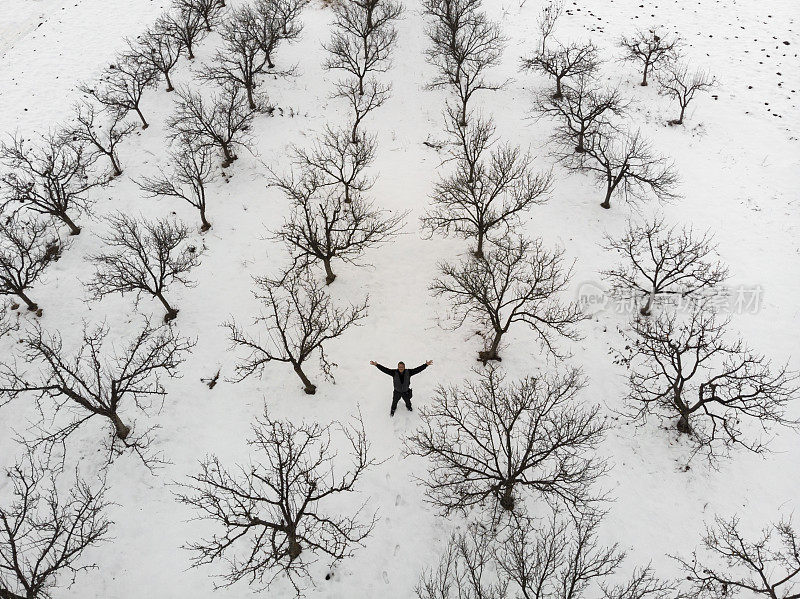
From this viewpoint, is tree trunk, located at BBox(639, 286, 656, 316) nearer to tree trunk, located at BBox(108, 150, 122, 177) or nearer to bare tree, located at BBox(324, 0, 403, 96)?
bare tree, located at BBox(324, 0, 403, 96)

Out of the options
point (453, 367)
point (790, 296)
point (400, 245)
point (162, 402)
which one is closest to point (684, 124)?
point (790, 296)

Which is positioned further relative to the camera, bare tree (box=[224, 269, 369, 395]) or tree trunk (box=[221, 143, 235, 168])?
tree trunk (box=[221, 143, 235, 168])

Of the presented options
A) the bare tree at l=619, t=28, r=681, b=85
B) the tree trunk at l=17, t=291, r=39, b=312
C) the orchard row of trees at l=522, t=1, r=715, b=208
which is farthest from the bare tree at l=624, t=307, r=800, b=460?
the tree trunk at l=17, t=291, r=39, b=312

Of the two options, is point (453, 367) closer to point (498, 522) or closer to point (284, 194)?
point (498, 522)

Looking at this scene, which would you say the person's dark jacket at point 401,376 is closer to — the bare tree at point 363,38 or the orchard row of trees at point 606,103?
the orchard row of trees at point 606,103

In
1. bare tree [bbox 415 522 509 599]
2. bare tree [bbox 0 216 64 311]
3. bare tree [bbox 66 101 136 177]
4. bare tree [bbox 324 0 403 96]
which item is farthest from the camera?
bare tree [bbox 324 0 403 96]

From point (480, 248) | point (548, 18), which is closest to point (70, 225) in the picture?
point (480, 248)

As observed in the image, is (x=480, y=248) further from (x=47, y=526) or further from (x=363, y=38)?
(x=47, y=526)
